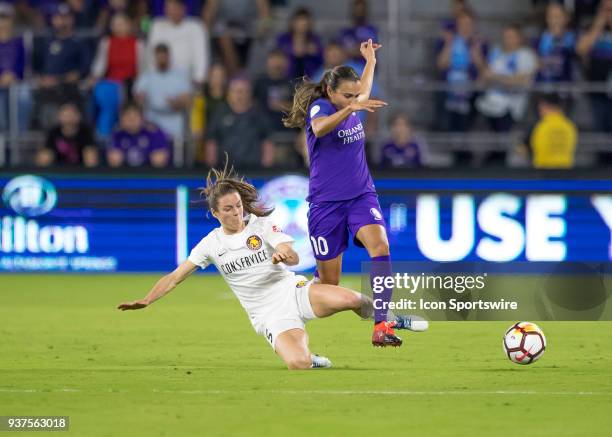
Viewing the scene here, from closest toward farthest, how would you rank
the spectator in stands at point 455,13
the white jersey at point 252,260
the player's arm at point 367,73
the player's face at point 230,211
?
1. the player's face at point 230,211
2. the white jersey at point 252,260
3. the player's arm at point 367,73
4. the spectator in stands at point 455,13

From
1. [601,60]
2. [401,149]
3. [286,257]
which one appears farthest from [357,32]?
[286,257]

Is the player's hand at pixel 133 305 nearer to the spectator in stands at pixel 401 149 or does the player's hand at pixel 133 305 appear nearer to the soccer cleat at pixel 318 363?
the soccer cleat at pixel 318 363

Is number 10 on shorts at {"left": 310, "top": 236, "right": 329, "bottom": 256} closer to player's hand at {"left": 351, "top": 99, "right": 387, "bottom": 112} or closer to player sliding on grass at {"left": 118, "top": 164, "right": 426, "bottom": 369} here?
player sliding on grass at {"left": 118, "top": 164, "right": 426, "bottom": 369}

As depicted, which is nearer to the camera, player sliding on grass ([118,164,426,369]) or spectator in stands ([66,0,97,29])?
player sliding on grass ([118,164,426,369])

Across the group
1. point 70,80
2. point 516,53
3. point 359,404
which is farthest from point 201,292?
point 359,404

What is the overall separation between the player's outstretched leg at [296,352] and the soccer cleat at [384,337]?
396 millimetres

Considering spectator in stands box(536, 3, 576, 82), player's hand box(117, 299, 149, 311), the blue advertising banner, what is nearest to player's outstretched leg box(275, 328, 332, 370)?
player's hand box(117, 299, 149, 311)

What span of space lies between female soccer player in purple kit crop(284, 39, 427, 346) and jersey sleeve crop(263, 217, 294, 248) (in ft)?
3.09

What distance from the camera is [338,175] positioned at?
36.2ft

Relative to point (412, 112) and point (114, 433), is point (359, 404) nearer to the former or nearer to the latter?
point (114, 433)

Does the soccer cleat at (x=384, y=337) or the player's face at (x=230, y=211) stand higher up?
the player's face at (x=230, y=211)

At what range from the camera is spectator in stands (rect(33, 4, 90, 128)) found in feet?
63.6

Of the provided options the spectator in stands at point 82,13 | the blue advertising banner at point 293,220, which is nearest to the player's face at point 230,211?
the blue advertising banner at point 293,220

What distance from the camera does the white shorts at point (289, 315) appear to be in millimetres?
10086
